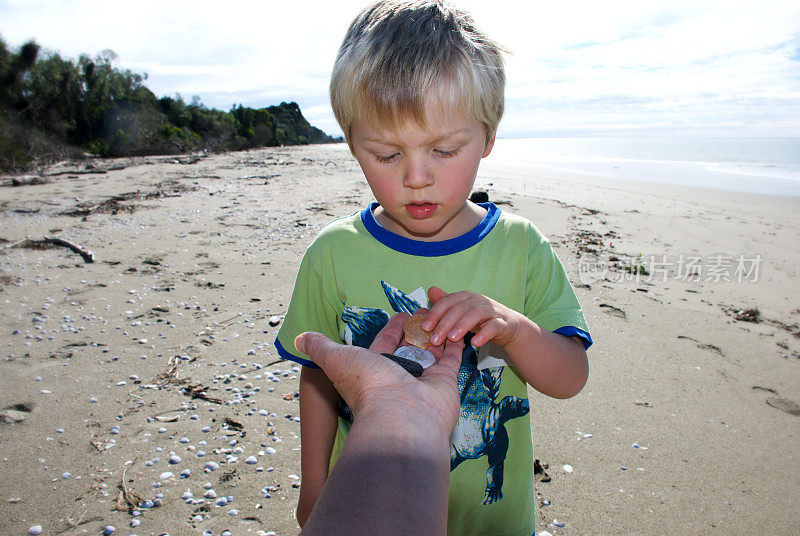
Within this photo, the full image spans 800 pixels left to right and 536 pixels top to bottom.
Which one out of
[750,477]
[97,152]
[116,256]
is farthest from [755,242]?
[97,152]

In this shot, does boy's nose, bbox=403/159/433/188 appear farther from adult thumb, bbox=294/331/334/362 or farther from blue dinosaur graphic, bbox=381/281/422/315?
adult thumb, bbox=294/331/334/362

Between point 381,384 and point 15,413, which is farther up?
point 381,384

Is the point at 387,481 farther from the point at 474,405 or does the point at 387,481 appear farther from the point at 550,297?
the point at 550,297

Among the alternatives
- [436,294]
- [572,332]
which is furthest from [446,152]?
[572,332]

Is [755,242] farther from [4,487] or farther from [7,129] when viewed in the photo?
[7,129]

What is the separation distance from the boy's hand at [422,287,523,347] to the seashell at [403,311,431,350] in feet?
0.26

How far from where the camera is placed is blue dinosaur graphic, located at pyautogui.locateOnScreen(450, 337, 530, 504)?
66.9 inches

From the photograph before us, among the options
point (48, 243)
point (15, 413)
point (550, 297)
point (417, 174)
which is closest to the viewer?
point (417, 174)

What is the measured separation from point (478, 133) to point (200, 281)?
4.49 metres

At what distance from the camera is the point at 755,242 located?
8023mm

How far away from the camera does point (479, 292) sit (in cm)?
175

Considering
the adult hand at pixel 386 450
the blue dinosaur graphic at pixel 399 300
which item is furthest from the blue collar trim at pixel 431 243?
the adult hand at pixel 386 450

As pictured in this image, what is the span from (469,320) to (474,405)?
0.52 meters

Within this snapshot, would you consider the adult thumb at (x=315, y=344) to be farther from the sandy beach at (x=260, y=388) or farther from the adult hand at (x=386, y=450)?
the sandy beach at (x=260, y=388)
